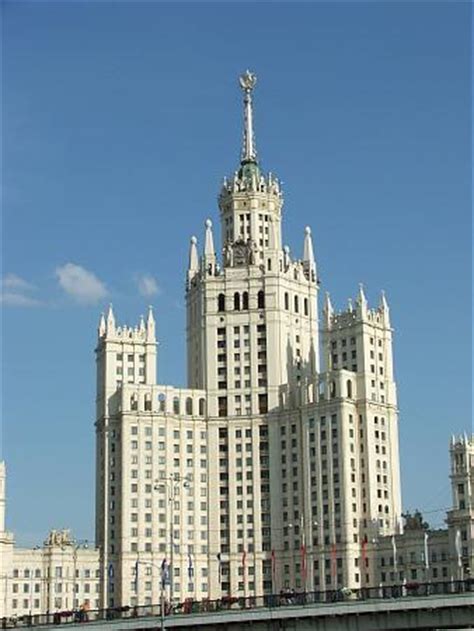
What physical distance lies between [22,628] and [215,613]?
25.6 meters

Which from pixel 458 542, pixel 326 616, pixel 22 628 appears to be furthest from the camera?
pixel 458 542

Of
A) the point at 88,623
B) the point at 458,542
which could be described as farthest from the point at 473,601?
the point at 458,542

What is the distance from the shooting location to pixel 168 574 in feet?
554

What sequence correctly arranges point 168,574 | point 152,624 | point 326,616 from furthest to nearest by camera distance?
point 168,574
point 152,624
point 326,616

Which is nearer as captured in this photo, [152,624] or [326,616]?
[326,616]

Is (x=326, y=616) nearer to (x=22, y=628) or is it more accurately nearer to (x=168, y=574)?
(x=22, y=628)

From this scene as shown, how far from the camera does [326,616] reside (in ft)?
395

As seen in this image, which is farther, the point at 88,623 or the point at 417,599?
the point at 88,623

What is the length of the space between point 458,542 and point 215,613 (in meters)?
72.6

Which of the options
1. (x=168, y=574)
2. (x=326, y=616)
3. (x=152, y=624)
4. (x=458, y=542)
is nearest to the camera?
(x=326, y=616)

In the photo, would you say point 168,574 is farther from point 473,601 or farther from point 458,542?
point 473,601

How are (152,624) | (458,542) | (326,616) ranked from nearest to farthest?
(326,616)
(152,624)
(458,542)

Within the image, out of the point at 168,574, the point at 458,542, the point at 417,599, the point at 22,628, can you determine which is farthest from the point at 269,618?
the point at 458,542

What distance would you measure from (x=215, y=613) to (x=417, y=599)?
2197 cm
